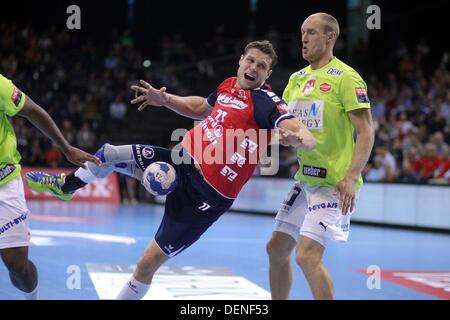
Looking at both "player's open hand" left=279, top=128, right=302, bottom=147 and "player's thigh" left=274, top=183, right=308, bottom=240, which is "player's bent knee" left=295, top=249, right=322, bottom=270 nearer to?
"player's thigh" left=274, top=183, right=308, bottom=240

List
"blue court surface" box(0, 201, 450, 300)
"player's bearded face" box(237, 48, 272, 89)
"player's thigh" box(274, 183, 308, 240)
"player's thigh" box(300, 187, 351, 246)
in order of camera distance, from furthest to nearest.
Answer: "blue court surface" box(0, 201, 450, 300) → "player's thigh" box(274, 183, 308, 240) → "player's bearded face" box(237, 48, 272, 89) → "player's thigh" box(300, 187, 351, 246)

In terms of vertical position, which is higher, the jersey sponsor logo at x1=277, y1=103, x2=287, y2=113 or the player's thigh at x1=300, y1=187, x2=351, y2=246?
the jersey sponsor logo at x1=277, y1=103, x2=287, y2=113

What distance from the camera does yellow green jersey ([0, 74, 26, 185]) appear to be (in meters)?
4.37

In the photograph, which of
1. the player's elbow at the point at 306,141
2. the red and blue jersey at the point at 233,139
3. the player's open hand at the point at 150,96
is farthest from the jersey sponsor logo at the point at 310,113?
the player's open hand at the point at 150,96

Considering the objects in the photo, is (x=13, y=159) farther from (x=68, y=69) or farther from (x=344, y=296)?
(x=68, y=69)

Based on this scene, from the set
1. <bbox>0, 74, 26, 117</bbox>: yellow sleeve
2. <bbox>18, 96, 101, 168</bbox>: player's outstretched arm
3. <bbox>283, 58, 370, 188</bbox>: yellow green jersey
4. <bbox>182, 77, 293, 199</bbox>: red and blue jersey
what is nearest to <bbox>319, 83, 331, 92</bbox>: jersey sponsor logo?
<bbox>283, 58, 370, 188</bbox>: yellow green jersey

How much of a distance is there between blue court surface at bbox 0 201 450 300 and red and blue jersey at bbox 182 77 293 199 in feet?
6.02

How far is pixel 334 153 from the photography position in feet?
15.8

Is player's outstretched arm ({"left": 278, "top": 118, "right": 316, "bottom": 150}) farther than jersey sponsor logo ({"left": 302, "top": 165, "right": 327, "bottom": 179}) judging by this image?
No

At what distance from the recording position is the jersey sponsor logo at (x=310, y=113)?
480 cm

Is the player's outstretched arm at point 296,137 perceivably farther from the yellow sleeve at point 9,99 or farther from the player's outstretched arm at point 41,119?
the yellow sleeve at point 9,99

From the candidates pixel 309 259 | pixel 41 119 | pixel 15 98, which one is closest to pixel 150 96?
pixel 41 119

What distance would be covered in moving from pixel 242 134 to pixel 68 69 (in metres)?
16.9

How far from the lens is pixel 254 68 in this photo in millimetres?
4879
